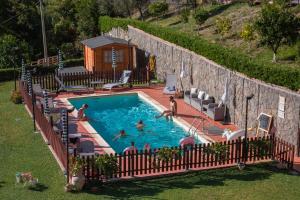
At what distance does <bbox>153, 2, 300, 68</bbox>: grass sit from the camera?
27702mm

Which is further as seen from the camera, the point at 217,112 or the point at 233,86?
the point at 217,112

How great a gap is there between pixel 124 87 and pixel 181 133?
9406 mm

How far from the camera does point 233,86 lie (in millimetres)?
22250

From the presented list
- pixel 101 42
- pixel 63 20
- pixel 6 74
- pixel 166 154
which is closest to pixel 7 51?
pixel 6 74

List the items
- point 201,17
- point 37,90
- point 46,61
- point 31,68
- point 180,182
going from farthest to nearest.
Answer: point 201,17 < point 46,61 < point 31,68 < point 37,90 < point 180,182

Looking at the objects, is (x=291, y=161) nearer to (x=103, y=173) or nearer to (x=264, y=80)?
(x=264, y=80)

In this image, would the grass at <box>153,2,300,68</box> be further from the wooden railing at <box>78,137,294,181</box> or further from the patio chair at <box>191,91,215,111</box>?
the wooden railing at <box>78,137,294,181</box>

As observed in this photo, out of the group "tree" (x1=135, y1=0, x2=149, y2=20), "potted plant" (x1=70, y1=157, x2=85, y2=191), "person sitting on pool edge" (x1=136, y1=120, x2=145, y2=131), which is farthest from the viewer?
"tree" (x1=135, y1=0, x2=149, y2=20)

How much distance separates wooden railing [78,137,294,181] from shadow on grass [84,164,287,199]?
1.10ft

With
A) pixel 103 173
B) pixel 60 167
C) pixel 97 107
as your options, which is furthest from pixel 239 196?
pixel 97 107

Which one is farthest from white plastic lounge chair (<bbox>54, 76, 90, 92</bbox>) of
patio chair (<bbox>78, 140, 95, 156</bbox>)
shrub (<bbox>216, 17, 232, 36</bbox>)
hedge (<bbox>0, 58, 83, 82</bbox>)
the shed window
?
patio chair (<bbox>78, 140, 95, 156</bbox>)

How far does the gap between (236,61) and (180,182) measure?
841cm

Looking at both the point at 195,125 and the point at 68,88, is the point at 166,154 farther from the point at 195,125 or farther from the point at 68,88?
the point at 68,88

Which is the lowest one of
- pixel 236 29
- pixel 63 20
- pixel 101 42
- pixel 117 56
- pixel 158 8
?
pixel 117 56
